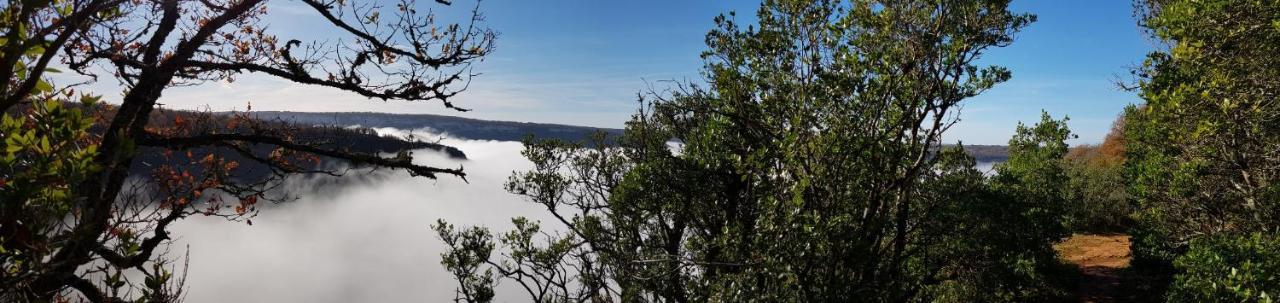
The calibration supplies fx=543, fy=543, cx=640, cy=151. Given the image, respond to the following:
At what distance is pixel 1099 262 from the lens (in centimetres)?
3131

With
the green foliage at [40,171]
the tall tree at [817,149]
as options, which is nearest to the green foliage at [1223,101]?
the tall tree at [817,149]

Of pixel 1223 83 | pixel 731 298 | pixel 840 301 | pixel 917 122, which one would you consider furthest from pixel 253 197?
pixel 1223 83

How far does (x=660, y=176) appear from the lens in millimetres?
13562

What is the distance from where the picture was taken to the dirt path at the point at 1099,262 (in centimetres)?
2554

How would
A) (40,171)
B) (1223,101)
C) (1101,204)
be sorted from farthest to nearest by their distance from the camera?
(1101,204) < (1223,101) < (40,171)

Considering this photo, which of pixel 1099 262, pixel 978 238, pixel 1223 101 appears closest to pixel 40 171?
pixel 1223 101

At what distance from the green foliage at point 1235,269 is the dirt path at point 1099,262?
55.4ft

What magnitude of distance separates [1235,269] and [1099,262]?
96.8 feet

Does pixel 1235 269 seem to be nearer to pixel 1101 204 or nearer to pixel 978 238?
pixel 978 238

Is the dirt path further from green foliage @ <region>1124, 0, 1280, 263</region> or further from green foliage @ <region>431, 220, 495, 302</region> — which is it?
green foliage @ <region>431, 220, 495, 302</region>

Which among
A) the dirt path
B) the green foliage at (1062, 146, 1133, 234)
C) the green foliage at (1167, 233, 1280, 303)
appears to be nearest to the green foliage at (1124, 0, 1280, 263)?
the green foliage at (1167, 233, 1280, 303)

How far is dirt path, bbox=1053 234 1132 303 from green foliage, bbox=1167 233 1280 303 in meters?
16.9

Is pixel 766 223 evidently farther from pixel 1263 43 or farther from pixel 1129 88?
pixel 1129 88

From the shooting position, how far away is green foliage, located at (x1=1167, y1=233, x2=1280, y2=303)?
830 cm
